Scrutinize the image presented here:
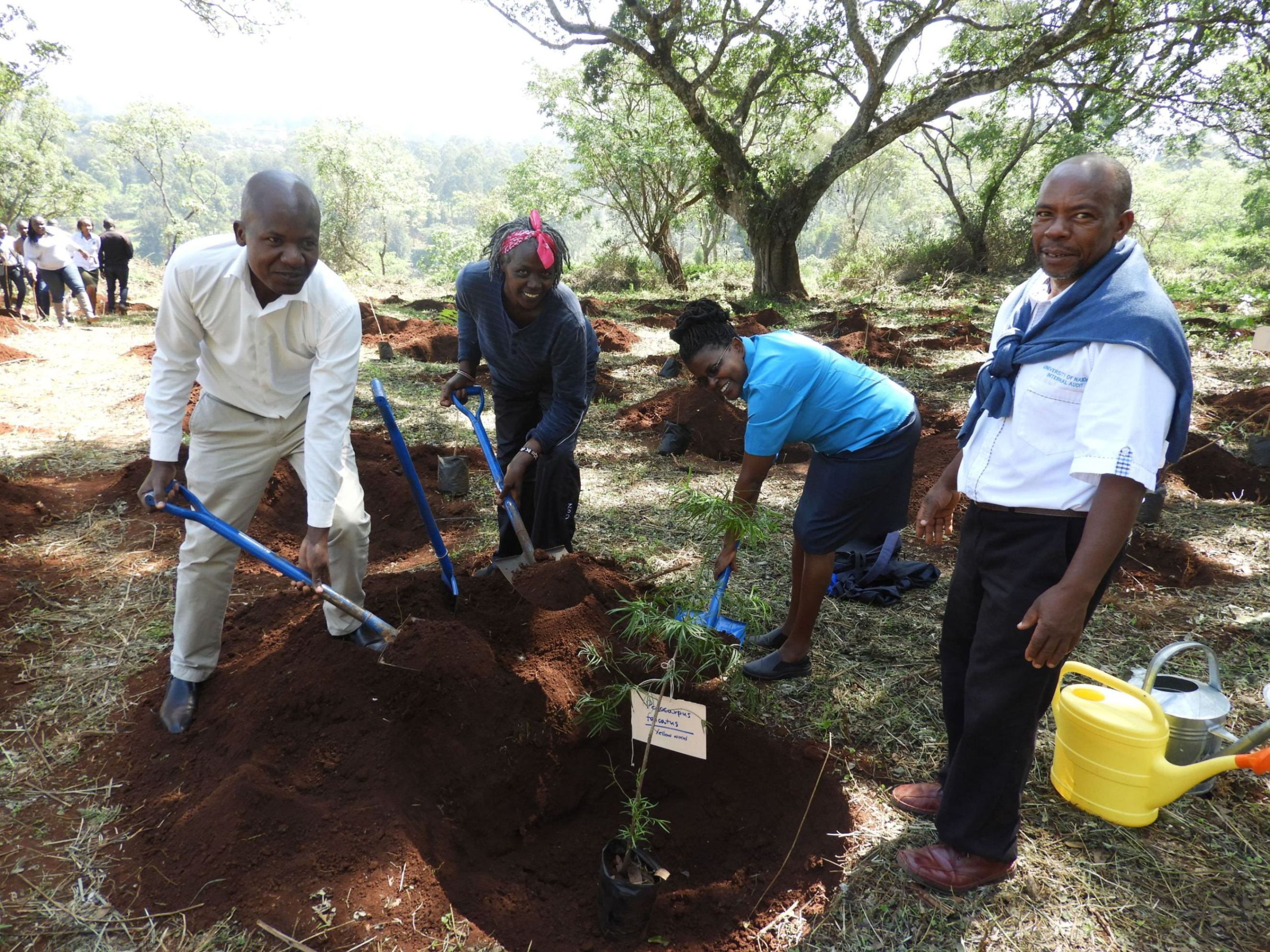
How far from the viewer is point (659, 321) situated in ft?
39.4

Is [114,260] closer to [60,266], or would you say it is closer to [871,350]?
[60,266]

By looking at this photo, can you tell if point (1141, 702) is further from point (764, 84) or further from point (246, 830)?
point (764, 84)

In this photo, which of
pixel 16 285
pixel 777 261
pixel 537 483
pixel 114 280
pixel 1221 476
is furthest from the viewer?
pixel 777 261

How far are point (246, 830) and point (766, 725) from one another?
1.74 metres

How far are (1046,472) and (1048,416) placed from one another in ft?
0.43

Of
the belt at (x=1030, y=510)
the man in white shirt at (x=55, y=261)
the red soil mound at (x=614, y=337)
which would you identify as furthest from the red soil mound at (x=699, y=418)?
the man in white shirt at (x=55, y=261)

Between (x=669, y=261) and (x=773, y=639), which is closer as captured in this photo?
(x=773, y=639)

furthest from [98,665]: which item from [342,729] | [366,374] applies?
[366,374]

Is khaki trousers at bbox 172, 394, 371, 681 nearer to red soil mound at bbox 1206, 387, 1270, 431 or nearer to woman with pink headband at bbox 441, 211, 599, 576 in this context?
woman with pink headband at bbox 441, 211, 599, 576

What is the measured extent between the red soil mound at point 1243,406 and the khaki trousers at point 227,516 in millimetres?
6556

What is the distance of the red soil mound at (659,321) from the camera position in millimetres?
11750

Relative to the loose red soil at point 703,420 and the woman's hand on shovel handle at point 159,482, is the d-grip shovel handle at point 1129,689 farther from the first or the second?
the loose red soil at point 703,420

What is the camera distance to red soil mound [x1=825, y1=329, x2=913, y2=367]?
842 cm

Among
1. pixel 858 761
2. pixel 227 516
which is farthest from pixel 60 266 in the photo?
pixel 858 761
